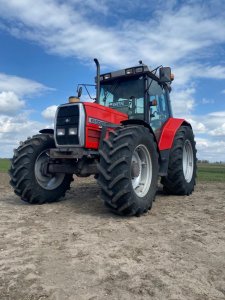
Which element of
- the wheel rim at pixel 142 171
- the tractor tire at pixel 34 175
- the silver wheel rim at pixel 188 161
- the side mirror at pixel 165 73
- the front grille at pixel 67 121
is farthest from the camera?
the silver wheel rim at pixel 188 161

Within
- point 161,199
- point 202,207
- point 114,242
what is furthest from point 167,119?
point 114,242

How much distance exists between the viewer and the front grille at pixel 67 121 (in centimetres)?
625

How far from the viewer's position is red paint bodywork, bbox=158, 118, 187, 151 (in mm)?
7569

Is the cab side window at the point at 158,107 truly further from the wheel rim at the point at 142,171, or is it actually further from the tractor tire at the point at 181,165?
the wheel rim at the point at 142,171

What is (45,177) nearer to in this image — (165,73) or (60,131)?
(60,131)

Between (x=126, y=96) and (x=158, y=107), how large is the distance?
2.91 feet

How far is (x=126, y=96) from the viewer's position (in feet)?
24.9

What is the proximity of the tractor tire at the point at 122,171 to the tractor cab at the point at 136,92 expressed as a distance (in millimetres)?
1379

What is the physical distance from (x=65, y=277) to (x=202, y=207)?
413cm

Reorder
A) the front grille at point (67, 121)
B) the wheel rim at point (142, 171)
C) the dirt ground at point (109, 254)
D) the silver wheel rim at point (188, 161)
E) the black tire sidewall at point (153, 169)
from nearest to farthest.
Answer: the dirt ground at point (109, 254), the black tire sidewall at point (153, 169), the wheel rim at point (142, 171), the front grille at point (67, 121), the silver wheel rim at point (188, 161)

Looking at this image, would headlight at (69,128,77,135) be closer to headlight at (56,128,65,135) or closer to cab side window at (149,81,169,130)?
headlight at (56,128,65,135)

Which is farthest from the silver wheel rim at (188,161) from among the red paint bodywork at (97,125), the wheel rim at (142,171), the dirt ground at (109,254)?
the wheel rim at (142,171)

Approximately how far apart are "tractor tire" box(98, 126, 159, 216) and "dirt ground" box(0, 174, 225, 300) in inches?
9.4

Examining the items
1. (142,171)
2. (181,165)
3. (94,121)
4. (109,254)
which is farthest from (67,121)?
(109,254)
